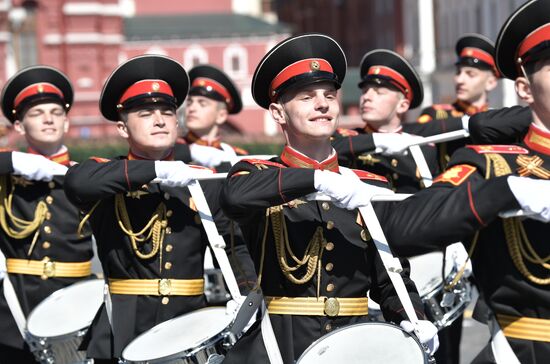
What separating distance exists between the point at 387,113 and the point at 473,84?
1.69 m

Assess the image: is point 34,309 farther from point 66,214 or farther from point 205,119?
point 205,119

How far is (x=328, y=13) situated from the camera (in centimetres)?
7244

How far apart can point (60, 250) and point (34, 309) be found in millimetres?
675

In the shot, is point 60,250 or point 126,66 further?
point 60,250

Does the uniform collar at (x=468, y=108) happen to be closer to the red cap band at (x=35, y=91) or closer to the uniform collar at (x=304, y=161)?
the red cap band at (x=35, y=91)

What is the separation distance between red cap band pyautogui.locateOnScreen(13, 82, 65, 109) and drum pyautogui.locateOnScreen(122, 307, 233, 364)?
2.87 m

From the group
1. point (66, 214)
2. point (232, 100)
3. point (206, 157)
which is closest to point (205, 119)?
point (232, 100)

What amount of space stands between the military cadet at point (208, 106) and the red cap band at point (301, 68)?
437cm

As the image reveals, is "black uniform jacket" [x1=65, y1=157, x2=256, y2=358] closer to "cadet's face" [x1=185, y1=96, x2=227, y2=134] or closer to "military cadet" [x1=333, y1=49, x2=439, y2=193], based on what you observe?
"military cadet" [x1=333, y1=49, x2=439, y2=193]

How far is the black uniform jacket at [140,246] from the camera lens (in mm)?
6953

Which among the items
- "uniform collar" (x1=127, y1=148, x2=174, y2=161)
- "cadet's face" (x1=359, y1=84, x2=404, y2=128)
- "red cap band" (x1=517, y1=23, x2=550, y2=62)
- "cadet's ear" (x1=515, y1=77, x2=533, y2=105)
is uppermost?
"red cap band" (x1=517, y1=23, x2=550, y2=62)

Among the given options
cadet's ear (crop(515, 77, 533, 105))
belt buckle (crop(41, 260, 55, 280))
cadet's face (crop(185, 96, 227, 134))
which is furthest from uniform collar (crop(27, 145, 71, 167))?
cadet's ear (crop(515, 77, 533, 105))

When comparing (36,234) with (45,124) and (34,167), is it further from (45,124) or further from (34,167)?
(45,124)

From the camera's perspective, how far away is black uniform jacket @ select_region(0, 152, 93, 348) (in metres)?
8.52
